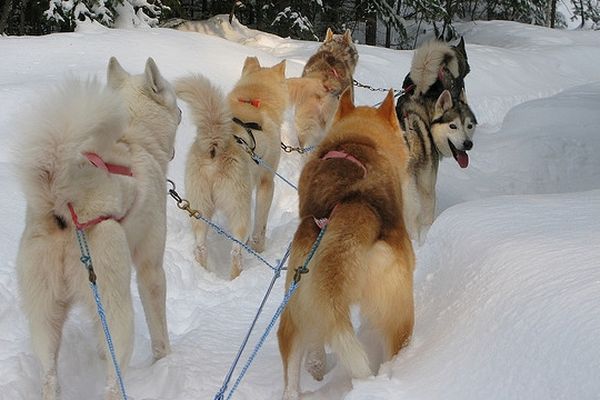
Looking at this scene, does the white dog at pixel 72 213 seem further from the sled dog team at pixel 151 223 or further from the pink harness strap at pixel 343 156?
the pink harness strap at pixel 343 156

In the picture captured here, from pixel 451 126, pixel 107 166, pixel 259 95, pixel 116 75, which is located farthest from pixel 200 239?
pixel 451 126

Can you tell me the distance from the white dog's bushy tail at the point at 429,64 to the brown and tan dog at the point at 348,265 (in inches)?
122

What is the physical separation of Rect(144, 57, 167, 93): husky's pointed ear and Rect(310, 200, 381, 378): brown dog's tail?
1.66m

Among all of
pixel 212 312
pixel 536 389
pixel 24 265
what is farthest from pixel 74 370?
pixel 536 389

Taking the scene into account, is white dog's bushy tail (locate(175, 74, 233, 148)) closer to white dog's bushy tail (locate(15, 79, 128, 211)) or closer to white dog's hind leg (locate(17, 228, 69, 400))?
white dog's bushy tail (locate(15, 79, 128, 211))

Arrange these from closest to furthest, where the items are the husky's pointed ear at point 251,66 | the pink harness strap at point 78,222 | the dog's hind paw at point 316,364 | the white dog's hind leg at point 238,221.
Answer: the pink harness strap at point 78,222 → the dog's hind paw at point 316,364 → the white dog's hind leg at point 238,221 → the husky's pointed ear at point 251,66

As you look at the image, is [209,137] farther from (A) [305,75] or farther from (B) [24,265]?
(A) [305,75]

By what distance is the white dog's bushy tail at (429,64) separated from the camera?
6.12 meters

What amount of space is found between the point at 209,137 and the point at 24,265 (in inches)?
102

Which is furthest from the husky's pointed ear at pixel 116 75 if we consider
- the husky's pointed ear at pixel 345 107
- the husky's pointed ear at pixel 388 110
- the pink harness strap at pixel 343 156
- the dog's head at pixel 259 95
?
the dog's head at pixel 259 95

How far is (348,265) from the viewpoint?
2.58m

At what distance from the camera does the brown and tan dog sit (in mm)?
2562

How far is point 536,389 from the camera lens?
6.55ft

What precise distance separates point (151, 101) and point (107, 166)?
3.33 ft
